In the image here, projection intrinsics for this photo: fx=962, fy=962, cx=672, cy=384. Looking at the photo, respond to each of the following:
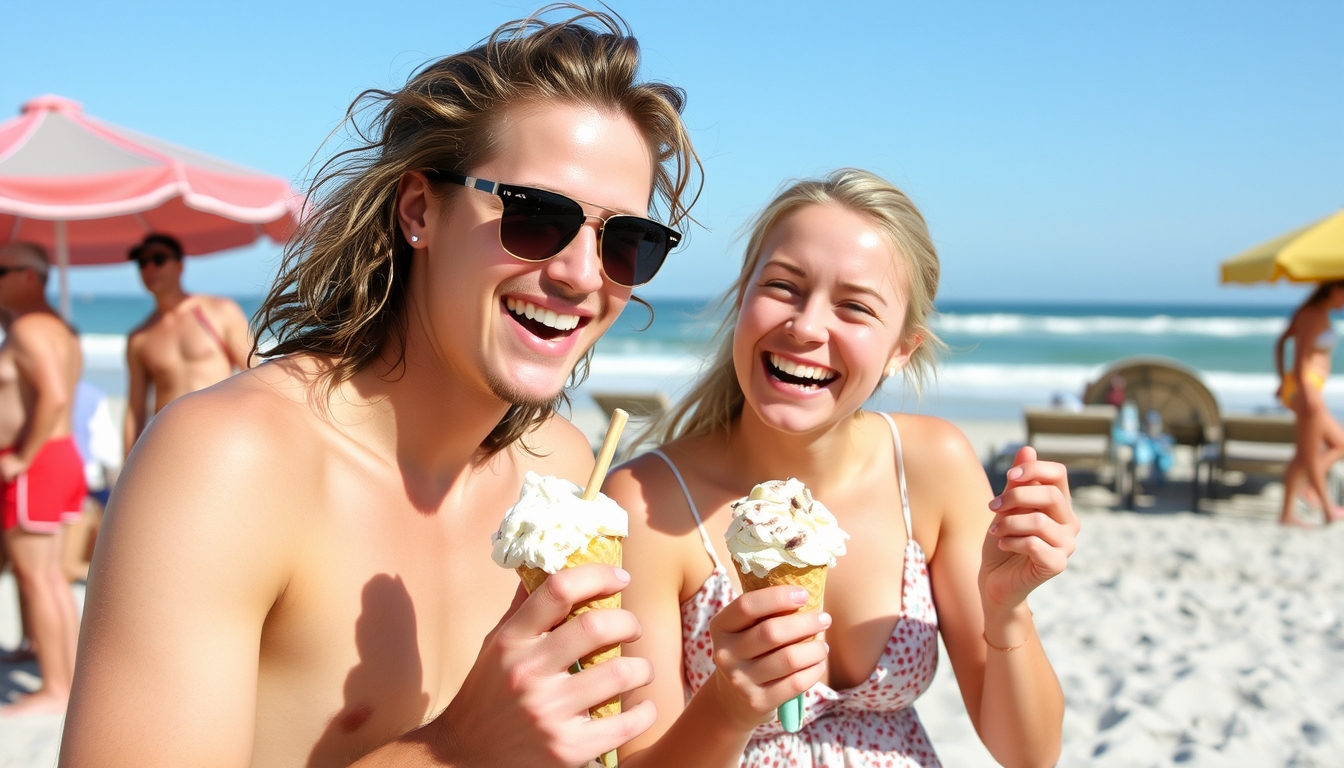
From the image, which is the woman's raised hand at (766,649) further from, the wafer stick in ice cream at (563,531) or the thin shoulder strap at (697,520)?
the thin shoulder strap at (697,520)

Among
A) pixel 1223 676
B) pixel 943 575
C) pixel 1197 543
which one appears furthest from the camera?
pixel 1197 543

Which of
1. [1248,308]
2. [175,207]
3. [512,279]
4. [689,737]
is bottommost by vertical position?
[1248,308]

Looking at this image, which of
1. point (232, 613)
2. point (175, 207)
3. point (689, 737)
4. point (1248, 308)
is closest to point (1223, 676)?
point (689, 737)

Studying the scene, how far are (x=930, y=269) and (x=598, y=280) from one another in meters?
1.15

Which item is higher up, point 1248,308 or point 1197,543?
point 1197,543

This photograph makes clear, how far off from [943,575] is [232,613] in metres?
1.78

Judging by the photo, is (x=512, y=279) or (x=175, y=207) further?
(x=175, y=207)

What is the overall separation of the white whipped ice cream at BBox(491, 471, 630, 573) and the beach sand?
3055 mm

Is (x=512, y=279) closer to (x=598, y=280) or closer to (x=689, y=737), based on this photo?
(x=598, y=280)

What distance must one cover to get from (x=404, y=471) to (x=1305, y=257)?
33.1 feet

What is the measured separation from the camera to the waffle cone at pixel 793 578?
1990 millimetres

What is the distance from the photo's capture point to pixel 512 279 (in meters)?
1.91

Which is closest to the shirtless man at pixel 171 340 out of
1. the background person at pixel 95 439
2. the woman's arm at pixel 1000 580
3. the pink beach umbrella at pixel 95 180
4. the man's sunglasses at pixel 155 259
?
the man's sunglasses at pixel 155 259

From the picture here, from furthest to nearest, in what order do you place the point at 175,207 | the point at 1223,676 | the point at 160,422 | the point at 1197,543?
the point at 175,207, the point at 1197,543, the point at 1223,676, the point at 160,422
